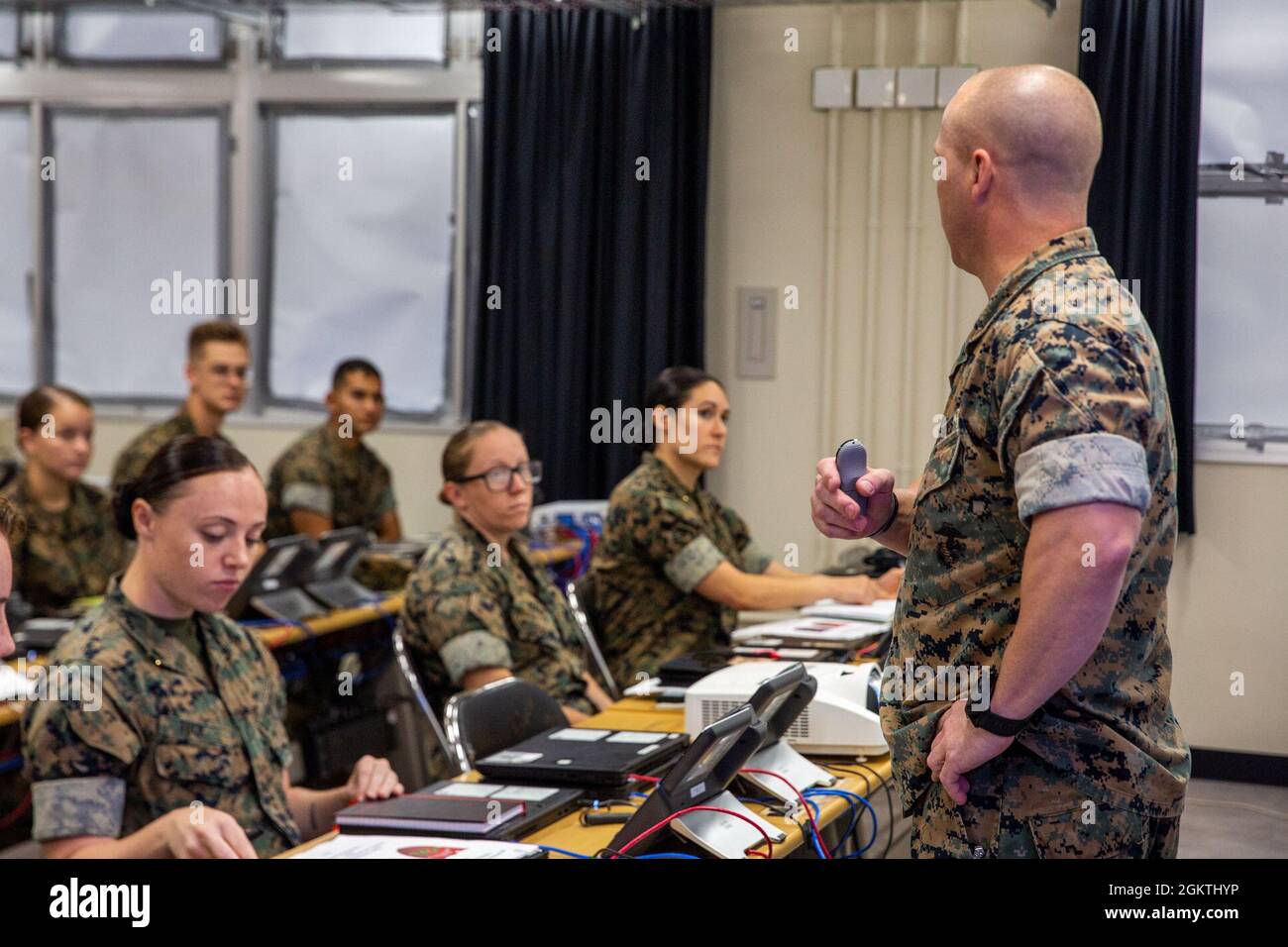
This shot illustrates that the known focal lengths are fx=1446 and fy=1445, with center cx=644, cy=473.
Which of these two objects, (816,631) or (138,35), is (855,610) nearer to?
(816,631)

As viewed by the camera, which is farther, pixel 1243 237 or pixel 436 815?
pixel 1243 237

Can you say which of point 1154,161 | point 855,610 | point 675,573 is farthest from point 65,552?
point 1154,161

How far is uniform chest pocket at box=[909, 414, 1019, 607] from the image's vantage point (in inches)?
65.6

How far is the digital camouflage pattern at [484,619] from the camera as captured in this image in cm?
316

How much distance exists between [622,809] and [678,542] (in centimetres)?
152

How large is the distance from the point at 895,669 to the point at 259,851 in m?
1.13

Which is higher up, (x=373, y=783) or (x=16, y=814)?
(x=373, y=783)

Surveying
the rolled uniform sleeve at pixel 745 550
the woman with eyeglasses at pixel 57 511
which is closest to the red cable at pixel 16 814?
the woman with eyeglasses at pixel 57 511

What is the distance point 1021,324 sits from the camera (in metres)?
1.63

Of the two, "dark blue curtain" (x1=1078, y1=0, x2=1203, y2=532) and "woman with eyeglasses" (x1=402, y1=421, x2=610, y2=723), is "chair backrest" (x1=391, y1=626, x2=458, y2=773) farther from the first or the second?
"dark blue curtain" (x1=1078, y1=0, x2=1203, y2=532)

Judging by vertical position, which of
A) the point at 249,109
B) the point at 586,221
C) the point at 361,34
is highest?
the point at 361,34

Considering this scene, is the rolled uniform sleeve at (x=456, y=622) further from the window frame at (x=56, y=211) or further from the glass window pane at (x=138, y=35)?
the glass window pane at (x=138, y=35)

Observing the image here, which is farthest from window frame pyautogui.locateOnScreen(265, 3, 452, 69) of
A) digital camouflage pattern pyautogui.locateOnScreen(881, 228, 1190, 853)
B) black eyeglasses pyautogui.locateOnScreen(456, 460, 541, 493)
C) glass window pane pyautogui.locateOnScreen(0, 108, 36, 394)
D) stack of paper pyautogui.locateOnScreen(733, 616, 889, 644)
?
digital camouflage pattern pyautogui.locateOnScreen(881, 228, 1190, 853)

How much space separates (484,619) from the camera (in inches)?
126
